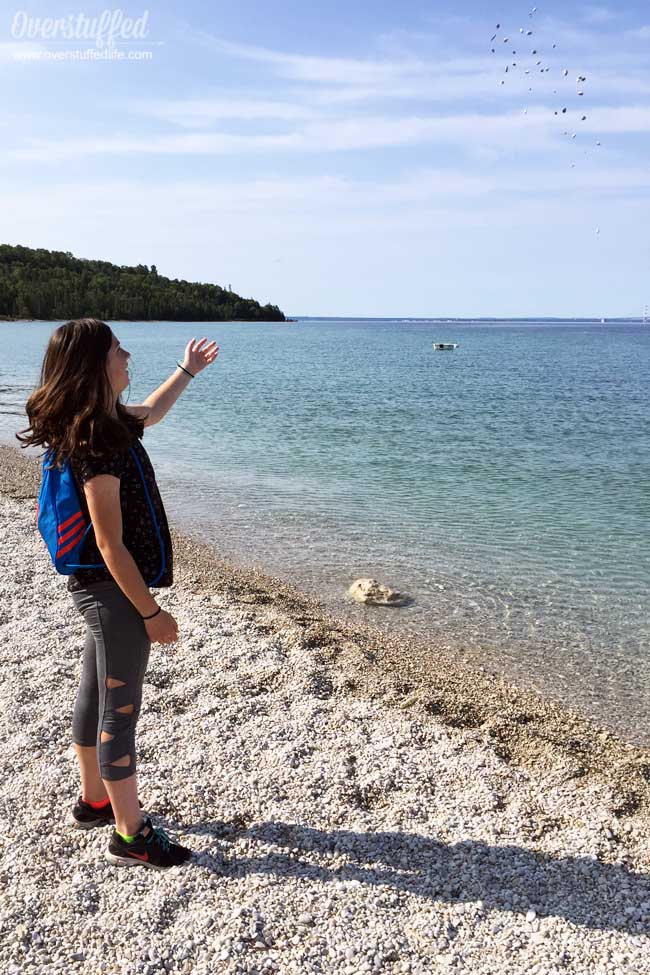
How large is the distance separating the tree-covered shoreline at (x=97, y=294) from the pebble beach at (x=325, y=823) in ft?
428

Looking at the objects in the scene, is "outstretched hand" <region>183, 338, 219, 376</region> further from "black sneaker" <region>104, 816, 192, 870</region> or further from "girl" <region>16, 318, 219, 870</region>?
"black sneaker" <region>104, 816, 192, 870</region>

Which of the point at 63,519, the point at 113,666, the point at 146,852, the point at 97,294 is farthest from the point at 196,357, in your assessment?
the point at 97,294

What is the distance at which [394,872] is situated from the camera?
3.68 meters

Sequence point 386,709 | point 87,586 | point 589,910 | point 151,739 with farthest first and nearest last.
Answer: point 386,709 < point 151,739 < point 589,910 < point 87,586

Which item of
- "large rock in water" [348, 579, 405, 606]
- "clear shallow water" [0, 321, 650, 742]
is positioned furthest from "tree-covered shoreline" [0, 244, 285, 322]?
"large rock in water" [348, 579, 405, 606]

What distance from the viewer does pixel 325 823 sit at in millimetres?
4055

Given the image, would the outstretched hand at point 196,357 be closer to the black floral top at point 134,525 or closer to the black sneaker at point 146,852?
the black floral top at point 134,525

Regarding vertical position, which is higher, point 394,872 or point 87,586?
point 87,586

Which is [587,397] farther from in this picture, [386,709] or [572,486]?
[386,709]

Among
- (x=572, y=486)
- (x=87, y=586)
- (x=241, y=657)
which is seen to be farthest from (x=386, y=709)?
(x=572, y=486)

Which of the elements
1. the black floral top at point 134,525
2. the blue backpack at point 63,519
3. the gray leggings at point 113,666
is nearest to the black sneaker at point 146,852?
the gray leggings at point 113,666

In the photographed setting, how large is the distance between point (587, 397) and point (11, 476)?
28190 mm

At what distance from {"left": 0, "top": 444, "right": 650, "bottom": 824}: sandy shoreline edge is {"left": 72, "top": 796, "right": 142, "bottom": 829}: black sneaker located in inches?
81.2

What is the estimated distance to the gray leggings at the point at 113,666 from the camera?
3.21m
